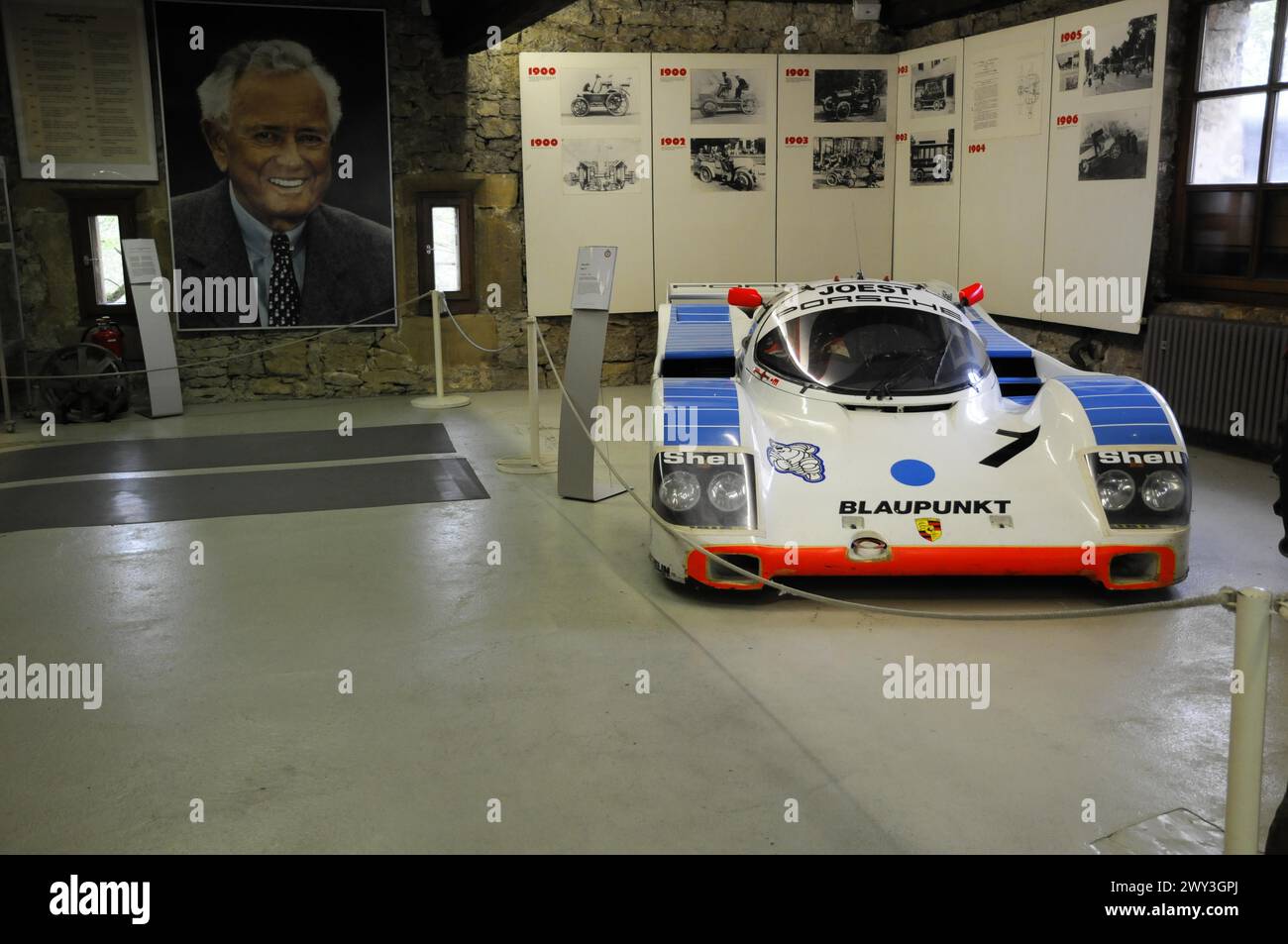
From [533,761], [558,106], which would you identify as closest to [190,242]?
[558,106]

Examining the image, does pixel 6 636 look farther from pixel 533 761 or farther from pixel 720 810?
pixel 720 810

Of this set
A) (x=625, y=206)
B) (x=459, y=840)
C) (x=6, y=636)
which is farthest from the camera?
(x=625, y=206)

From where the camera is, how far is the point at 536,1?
7.52 meters

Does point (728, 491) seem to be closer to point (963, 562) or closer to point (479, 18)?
point (963, 562)

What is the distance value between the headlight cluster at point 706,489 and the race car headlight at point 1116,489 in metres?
1.37

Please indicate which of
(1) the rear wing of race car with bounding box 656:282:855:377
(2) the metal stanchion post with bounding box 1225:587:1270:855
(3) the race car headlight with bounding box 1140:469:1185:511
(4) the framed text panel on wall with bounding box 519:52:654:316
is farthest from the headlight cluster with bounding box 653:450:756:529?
(4) the framed text panel on wall with bounding box 519:52:654:316

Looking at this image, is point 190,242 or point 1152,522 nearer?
point 1152,522

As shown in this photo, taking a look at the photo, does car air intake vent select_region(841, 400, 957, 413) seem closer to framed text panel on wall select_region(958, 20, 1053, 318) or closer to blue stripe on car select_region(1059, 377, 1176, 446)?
blue stripe on car select_region(1059, 377, 1176, 446)

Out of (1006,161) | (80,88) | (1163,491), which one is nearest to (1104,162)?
(1006,161)

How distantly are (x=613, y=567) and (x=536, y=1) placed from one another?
13.8 feet

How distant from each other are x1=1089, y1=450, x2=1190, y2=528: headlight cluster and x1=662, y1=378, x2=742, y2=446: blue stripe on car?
4.78ft

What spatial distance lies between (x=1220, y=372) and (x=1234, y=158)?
1.40 meters

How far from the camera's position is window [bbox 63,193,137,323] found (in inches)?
368

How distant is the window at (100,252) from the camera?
30.6ft
